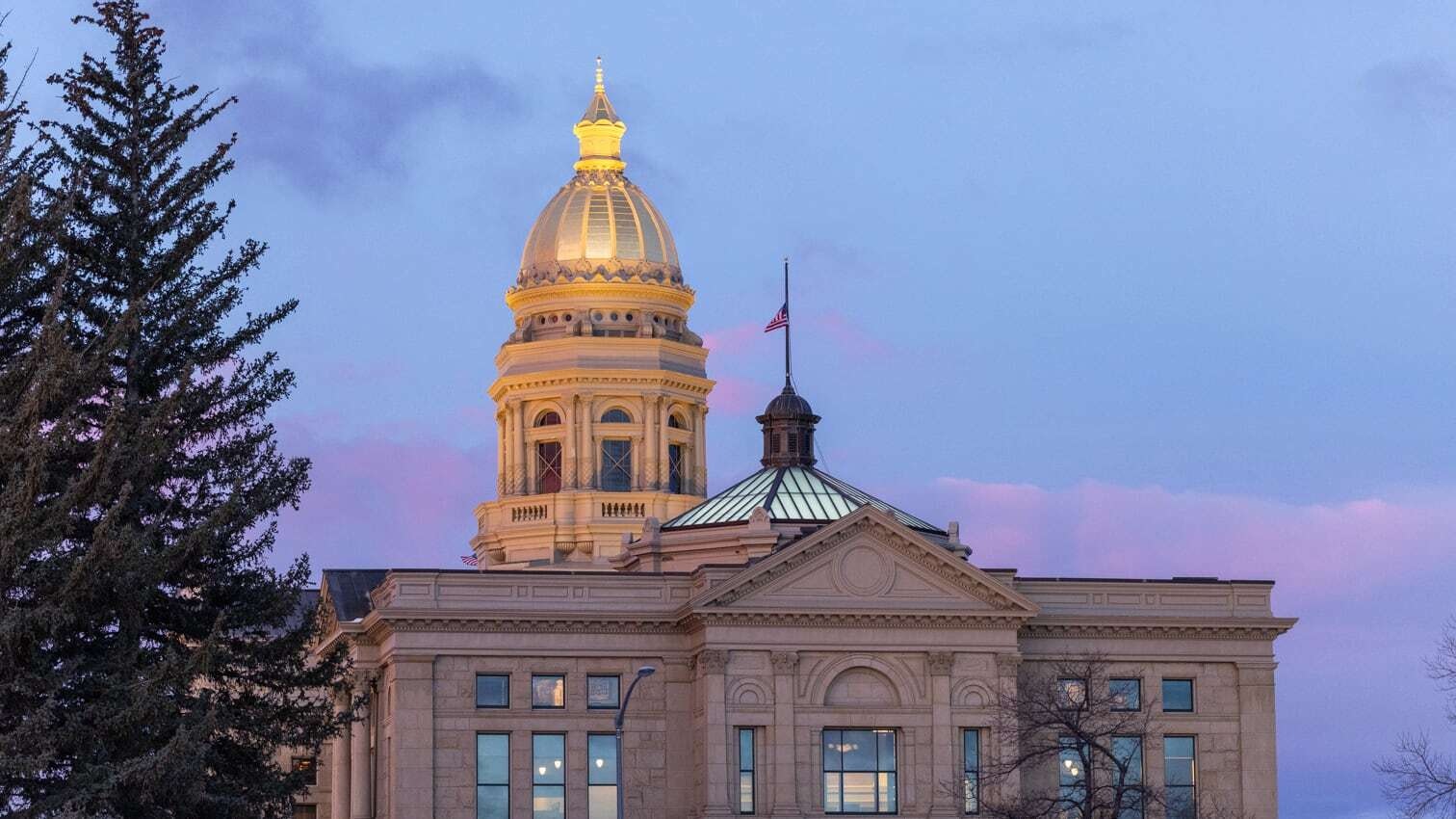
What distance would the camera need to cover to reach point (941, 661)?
96.9 metres

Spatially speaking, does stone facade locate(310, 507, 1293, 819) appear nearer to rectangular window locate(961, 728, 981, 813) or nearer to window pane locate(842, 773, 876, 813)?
rectangular window locate(961, 728, 981, 813)

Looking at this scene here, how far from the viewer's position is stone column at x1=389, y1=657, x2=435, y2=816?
95938 mm

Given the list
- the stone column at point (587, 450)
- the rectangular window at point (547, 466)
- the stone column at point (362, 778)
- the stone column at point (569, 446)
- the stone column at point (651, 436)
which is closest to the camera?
the stone column at point (362, 778)

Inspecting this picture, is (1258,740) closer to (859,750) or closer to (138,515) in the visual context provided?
(859,750)

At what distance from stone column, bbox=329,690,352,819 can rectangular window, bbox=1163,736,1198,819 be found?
26.8 metres

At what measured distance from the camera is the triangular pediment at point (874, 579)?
96625 millimetres

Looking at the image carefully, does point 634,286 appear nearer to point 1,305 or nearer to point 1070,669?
point 1070,669

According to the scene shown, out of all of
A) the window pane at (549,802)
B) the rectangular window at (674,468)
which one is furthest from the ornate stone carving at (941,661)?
the rectangular window at (674,468)

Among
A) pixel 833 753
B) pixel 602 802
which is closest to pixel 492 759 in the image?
pixel 602 802

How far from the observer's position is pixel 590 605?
324 ft

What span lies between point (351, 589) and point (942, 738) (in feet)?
85.4

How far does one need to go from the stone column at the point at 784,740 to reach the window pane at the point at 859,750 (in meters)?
1.76

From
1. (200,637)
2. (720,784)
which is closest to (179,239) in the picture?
(200,637)

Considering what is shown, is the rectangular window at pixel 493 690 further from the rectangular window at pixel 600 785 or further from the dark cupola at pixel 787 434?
the dark cupola at pixel 787 434
